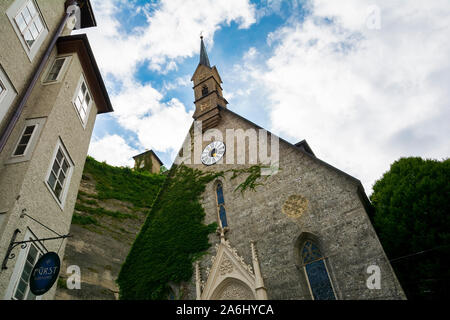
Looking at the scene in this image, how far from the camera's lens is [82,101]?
1416cm

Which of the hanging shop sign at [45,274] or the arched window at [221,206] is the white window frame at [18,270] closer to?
the hanging shop sign at [45,274]

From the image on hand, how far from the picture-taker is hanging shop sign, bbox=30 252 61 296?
26.2 feet

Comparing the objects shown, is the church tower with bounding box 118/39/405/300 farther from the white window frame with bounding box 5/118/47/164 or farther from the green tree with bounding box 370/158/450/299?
the white window frame with bounding box 5/118/47/164

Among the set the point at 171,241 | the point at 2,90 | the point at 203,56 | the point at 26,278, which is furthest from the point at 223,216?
the point at 203,56

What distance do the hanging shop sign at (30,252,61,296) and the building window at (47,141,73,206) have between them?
3252 millimetres

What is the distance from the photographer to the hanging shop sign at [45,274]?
797cm

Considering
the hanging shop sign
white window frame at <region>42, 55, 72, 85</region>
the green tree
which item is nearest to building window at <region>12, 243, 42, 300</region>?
the hanging shop sign

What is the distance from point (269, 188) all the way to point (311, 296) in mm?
5162

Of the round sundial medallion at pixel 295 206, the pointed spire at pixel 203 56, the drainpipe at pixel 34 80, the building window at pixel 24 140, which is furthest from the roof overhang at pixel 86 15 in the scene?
the round sundial medallion at pixel 295 206

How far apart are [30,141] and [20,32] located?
12.0ft

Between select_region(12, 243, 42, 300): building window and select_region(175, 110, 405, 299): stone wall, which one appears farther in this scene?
select_region(175, 110, 405, 299): stone wall

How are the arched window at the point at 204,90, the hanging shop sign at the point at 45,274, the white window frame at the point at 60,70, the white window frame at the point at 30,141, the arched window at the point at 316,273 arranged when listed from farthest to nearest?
the arched window at the point at 204,90
the white window frame at the point at 60,70
the arched window at the point at 316,273
the white window frame at the point at 30,141
the hanging shop sign at the point at 45,274

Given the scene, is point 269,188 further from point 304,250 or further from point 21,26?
point 21,26
